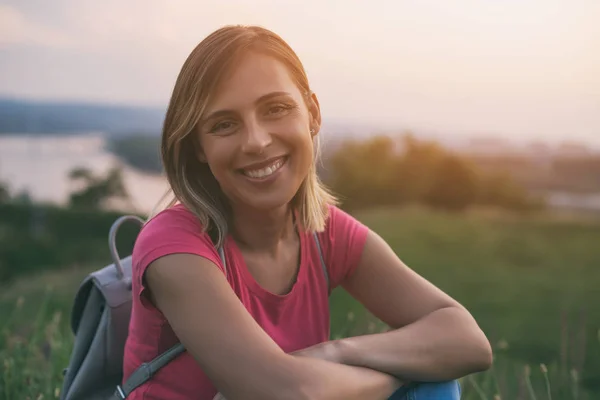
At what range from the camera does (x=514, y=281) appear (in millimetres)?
4926

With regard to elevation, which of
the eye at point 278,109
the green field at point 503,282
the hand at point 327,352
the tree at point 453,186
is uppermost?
the eye at point 278,109

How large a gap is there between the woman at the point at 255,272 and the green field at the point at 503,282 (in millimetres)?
1206

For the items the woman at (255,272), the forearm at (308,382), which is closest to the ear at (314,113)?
the woman at (255,272)

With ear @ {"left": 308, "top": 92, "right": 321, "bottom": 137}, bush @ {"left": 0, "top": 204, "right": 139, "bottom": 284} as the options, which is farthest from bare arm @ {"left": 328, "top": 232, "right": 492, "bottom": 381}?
bush @ {"left": 0, "top": 204, "right": 139, "bottom": 284}

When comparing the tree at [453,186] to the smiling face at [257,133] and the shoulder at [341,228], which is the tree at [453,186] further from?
the smiling face at [257,133]

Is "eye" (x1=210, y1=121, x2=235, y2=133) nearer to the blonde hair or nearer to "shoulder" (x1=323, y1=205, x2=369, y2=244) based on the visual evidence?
the blonde hair

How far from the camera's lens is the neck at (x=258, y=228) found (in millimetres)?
2047

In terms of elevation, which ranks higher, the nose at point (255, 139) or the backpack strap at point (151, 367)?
the nose at point (255, 139)

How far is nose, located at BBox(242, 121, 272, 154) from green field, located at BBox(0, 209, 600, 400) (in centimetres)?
158

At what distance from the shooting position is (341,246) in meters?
2.15

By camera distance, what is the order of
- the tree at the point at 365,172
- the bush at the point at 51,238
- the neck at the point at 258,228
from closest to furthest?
1. the neck at the point at 258,228
2. the tree at the point at 365,172
3. the bush at the point at 51,238

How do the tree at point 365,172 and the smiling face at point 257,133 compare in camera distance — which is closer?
the smiling face at point 257,133

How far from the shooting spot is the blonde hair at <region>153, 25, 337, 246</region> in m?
1.81

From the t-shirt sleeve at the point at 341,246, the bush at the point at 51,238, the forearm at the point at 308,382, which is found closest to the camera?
the forearm at the point at 308,382
